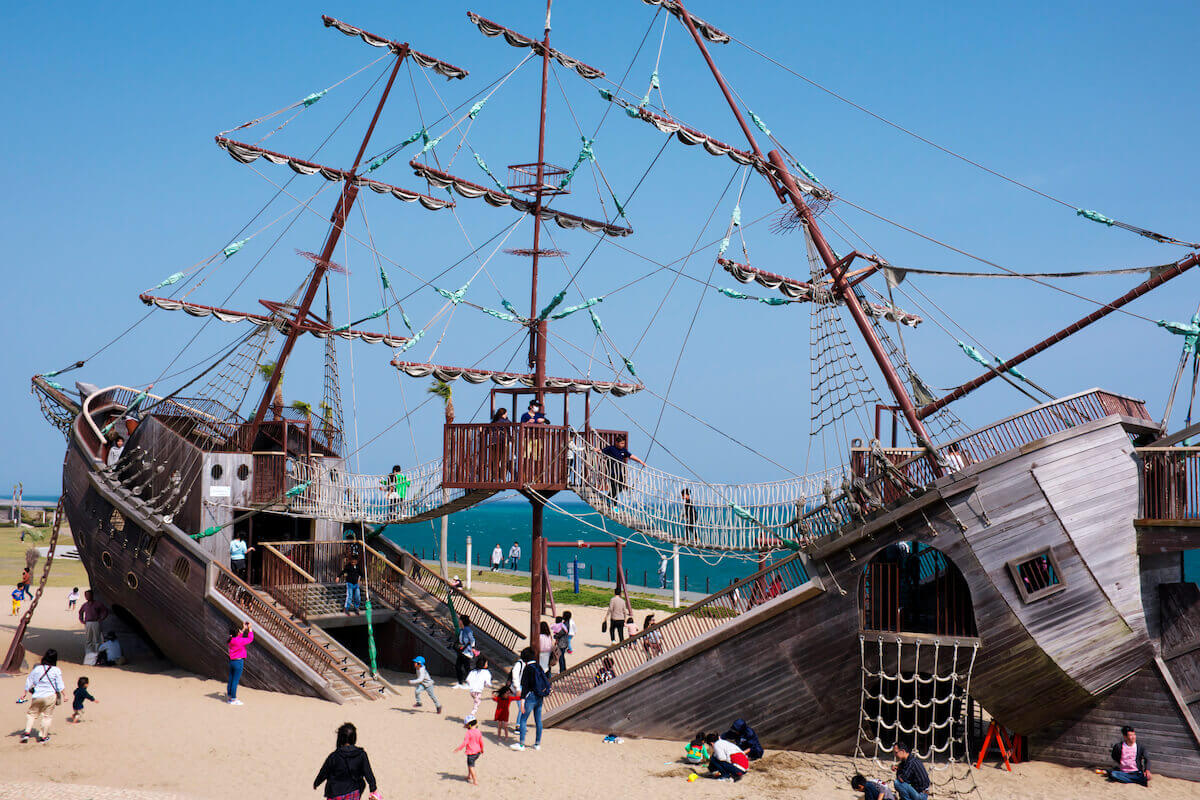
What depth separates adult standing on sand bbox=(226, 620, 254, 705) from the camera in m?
17.7

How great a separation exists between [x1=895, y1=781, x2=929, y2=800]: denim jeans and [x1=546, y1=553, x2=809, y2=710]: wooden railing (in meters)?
3.52

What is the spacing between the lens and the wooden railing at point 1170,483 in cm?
1421

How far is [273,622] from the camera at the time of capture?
19.3m

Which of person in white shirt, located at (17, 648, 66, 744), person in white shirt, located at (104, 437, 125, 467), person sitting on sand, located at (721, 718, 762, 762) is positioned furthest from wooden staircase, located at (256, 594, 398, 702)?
person sitting on sand, located at (721, 718, 762, 762)

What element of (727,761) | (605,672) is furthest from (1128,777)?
(605,672)

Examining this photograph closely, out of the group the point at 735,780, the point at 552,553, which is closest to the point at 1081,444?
the point at 735,780

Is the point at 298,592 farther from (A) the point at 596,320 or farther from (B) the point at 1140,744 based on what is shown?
(B) the point at 1140,744

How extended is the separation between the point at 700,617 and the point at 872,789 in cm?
412

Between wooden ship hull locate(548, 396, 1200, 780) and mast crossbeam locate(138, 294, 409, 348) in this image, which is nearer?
wooden ship hull locate(548, 396, 1200, 780)

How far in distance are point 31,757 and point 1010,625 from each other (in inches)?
565

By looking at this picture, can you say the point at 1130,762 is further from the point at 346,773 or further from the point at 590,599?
the point at 590,599

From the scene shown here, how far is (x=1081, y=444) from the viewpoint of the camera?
14375 mm

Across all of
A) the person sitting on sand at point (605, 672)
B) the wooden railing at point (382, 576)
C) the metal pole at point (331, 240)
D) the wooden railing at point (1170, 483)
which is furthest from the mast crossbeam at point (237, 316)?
the wooden railing at point (1170, 483)

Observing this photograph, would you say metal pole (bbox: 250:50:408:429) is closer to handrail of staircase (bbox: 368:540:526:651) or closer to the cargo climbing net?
handrail of staircase (bbox: 368:540:526:651)
